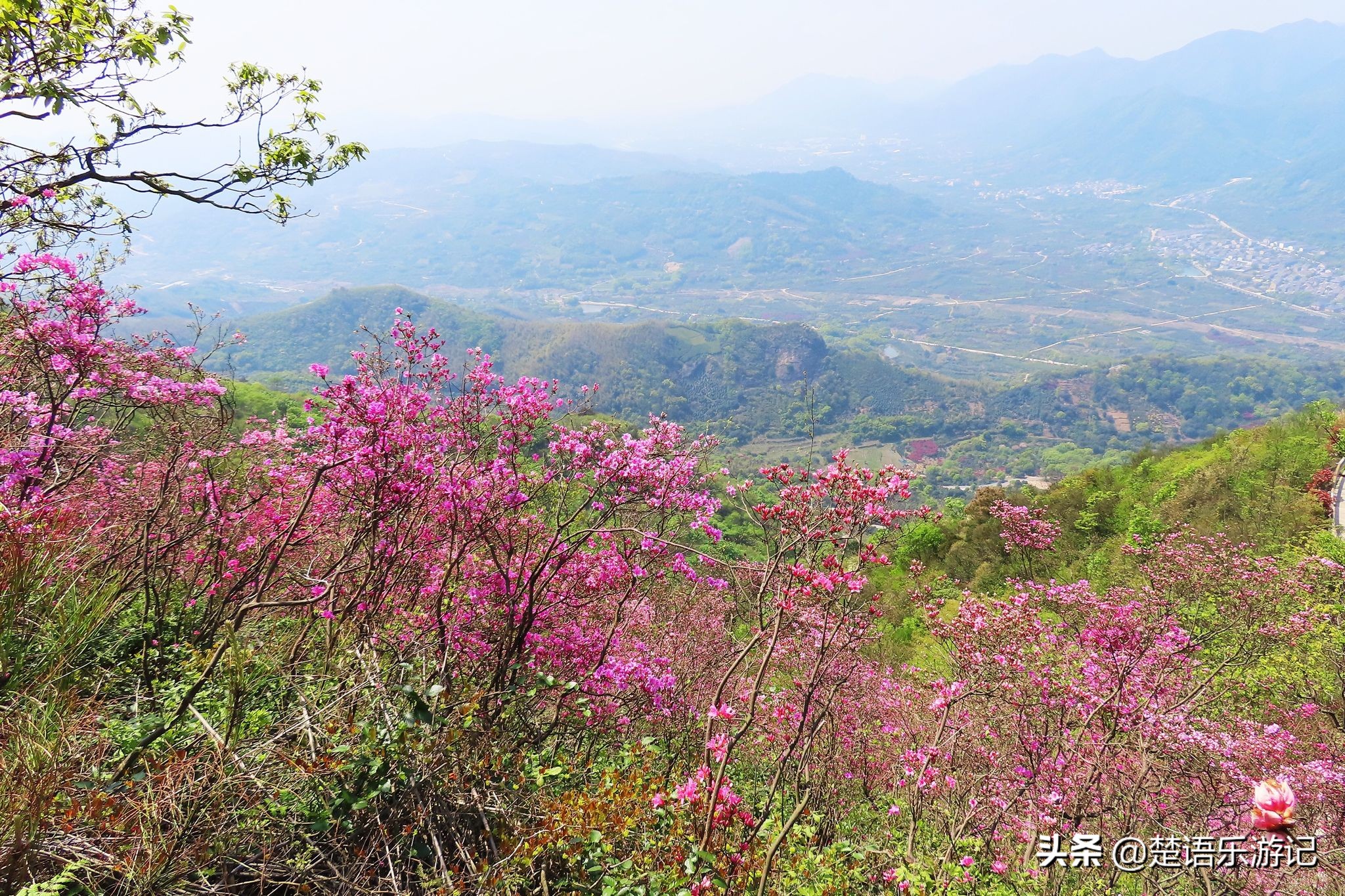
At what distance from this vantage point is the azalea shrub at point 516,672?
8.16 ft

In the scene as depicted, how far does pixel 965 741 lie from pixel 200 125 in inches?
343

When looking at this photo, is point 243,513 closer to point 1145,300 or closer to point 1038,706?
point 1038,706

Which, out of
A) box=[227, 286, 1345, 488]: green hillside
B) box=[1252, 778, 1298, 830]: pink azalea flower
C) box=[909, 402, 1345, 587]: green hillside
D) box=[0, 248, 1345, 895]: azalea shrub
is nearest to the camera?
box=[1252, 778, 1298, 830]: pink azalea flower

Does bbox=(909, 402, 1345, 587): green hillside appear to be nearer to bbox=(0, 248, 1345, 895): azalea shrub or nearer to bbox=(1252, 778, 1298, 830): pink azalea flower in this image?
bbox=(0, 248, 1345, 895): azalea shrub

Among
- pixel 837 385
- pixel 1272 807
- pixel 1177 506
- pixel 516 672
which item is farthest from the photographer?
pixel 837 385

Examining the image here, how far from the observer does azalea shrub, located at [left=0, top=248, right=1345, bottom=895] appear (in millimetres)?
2488

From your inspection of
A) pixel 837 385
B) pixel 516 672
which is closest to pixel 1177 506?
pixel 516 672

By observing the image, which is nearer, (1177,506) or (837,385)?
(1177,506)

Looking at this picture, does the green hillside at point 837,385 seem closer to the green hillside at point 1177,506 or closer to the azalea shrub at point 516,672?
the green hillside at point 1177,506

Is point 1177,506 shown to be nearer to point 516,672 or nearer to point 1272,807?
point 1272,807

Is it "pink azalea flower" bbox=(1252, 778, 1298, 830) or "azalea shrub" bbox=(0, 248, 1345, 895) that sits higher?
"pink azalea flower" bbox=(1252, 778, 1298, 830)

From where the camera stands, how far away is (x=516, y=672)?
3869mm

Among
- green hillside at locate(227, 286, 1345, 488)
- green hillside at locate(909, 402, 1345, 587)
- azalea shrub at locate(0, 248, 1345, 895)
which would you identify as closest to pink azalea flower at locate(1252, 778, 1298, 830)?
azalea shrub at locate(0, 248, 1345, 895)

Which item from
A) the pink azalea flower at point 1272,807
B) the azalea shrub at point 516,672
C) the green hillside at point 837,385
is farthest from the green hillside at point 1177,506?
the green hillside at point 837,385
